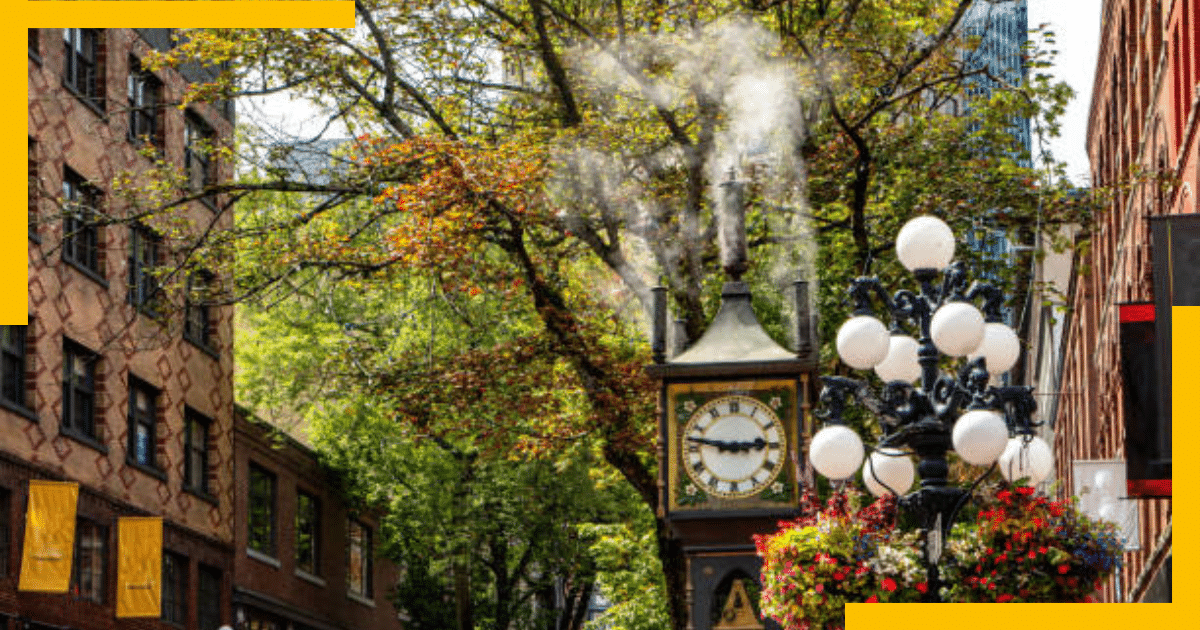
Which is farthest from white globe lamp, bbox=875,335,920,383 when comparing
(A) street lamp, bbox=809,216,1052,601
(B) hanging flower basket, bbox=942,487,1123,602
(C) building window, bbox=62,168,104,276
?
(C) building window, bbox=62,168,104,276

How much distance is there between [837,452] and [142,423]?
32.8m

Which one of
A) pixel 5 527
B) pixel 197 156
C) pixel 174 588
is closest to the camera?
pixel 5 527

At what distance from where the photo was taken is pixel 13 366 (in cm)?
3834

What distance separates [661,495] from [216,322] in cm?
3546

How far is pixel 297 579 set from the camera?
55.1 m

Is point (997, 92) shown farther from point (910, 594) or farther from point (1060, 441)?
point (1060, 441)

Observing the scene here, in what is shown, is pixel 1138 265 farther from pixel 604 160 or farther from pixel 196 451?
pixel 196 451

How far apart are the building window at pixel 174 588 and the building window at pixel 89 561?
10.8 ft

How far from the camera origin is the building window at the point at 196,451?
48219 mm

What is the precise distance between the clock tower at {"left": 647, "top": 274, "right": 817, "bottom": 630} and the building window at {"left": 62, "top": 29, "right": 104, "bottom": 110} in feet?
87.5

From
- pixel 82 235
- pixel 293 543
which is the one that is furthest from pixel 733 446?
pixel 293 543

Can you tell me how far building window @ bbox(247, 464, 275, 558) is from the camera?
2079 inches

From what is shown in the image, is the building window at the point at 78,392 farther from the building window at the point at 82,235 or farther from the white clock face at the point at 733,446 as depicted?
the white clock face at the point at 733,446

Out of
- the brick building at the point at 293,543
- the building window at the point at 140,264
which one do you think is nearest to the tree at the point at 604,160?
the building window at the point at 140,264
